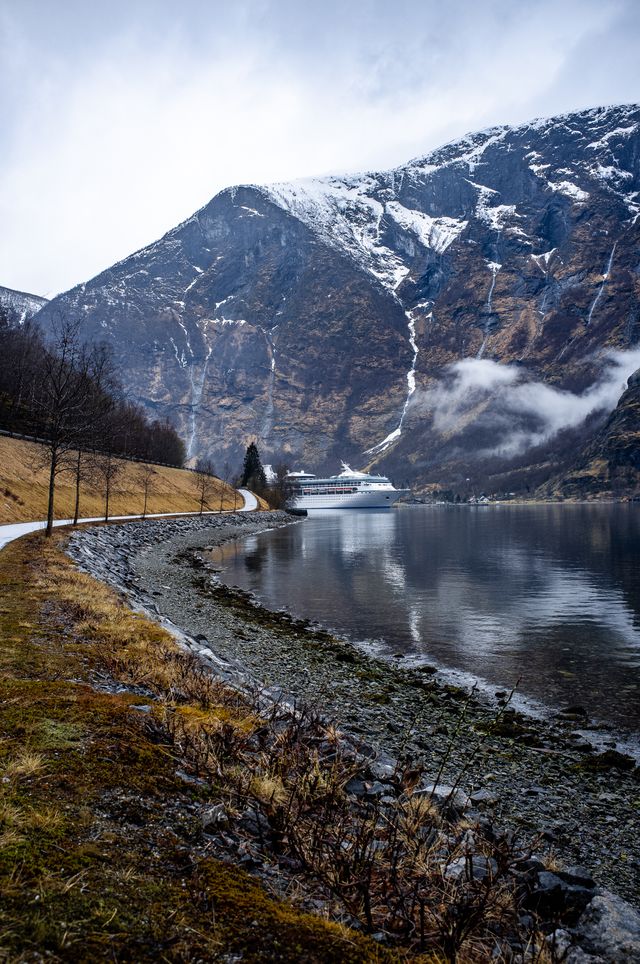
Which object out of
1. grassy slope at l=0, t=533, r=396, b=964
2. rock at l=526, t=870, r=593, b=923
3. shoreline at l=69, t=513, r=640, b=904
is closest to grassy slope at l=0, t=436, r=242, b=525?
shoreline at l=69, t=513, r=640, b=904

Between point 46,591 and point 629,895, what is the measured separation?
14974 millimetres

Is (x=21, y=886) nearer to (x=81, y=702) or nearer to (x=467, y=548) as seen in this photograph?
(x=81, y=702)

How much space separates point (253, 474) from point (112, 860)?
147742 millimetres

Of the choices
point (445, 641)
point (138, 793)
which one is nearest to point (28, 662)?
point (138, 793)

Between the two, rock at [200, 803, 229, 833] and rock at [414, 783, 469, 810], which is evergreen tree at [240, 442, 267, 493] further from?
rock at [200, 803, 229, 833]

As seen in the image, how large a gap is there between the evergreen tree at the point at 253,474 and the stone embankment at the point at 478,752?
118954 millimetres

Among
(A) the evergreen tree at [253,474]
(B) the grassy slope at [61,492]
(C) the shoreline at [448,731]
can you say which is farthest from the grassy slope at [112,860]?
(A) the evergreen tree at [253,474]

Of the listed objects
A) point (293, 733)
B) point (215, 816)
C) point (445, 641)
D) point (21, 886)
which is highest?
point (21, 886)

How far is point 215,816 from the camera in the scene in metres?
4.35

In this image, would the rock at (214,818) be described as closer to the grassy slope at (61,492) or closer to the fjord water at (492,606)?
the fjord water at (492,606)

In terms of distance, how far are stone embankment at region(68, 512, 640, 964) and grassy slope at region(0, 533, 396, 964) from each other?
147 centimetres

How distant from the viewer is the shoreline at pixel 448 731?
804 cm

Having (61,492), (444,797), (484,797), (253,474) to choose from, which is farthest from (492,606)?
(253,474)

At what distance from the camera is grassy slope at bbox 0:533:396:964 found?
2762 mm
